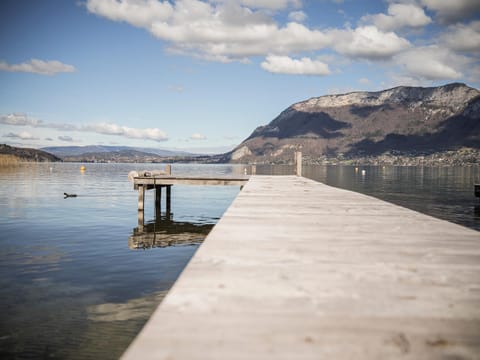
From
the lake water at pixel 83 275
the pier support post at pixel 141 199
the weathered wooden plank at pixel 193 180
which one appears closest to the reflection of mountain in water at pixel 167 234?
the lake water at pixel 83 275

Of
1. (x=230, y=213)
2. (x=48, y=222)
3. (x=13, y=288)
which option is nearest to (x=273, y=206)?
(x=230, y=213)

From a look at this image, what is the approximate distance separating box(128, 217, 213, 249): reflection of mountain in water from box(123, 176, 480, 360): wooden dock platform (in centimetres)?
1177

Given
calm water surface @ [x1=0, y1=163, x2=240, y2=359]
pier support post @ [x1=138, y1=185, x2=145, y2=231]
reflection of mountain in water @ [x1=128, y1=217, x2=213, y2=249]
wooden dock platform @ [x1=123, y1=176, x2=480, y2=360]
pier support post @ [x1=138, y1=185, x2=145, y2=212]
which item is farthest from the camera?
pier support post @ [x1=138, y1=185, x2=145, y2=212]

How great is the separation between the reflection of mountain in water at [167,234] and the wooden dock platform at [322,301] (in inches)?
463

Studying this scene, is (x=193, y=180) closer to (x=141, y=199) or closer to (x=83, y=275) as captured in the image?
(x=141, y=199)

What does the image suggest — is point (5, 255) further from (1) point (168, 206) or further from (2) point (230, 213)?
(1) point (168, 206)

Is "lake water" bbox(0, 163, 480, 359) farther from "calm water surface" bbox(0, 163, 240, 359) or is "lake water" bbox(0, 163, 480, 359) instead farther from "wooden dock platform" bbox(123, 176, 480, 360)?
"wooden dock platform" bbox(123, 176, 480, 360)

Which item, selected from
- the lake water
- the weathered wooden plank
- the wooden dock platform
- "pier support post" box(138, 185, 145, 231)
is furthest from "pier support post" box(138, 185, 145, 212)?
the wooden dock platform

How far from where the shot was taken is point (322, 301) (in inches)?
106

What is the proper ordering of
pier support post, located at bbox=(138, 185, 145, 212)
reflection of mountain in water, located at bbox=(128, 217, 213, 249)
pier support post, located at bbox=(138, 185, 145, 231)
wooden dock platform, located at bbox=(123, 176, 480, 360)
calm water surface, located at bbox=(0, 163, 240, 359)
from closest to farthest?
wooden dock platform, located at bbox=(123, 176, 480, 360) → calm water surface, located at bbox=(0, 163, 240, 359) → reflection of mountain in water, located at bbox=(128, 217, 213, 249) → pier support post, located at bbox=(138, 185, 145, 231) → pier support post, located at bbox=(138, 185, 145, 212)

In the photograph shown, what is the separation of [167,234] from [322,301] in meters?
16.6

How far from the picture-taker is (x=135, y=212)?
25438 millimetres

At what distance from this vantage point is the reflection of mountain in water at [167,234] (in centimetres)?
1608

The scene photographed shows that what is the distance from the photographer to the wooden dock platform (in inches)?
80.7
